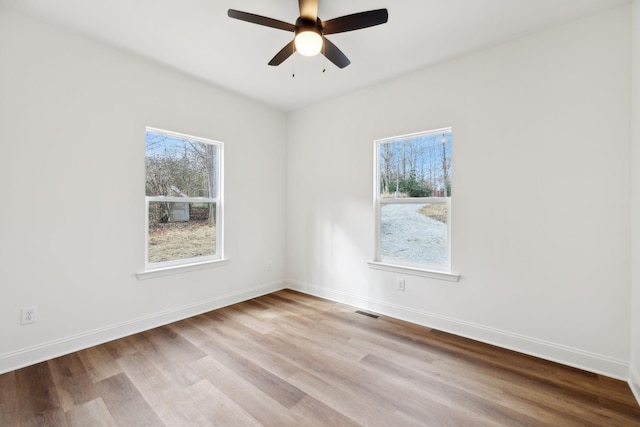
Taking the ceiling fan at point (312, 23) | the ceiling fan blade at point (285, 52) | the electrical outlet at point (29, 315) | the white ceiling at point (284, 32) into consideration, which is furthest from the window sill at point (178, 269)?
the ceiling fan at point (312, 23)

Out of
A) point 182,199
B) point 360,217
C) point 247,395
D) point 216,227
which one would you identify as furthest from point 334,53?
point 247,395

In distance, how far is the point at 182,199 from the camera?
314cm

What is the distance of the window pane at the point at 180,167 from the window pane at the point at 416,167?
2079 millimetres

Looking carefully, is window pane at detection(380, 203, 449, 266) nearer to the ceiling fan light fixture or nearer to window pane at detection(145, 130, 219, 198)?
the ceiling fan light fixture

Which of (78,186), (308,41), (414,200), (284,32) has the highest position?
(284,32)

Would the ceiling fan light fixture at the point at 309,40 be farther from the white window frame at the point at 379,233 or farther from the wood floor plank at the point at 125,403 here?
the wood floor plank at the point at 125,403

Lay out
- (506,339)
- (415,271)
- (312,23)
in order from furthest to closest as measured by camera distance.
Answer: (415,271), (506,339), (312,23)

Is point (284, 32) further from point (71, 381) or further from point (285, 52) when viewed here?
point (71, 381)

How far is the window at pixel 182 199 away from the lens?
2.92 meters

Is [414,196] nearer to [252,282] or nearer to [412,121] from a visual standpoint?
[412,121]

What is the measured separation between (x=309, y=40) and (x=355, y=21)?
1.05ft

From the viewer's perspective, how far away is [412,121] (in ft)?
9.90

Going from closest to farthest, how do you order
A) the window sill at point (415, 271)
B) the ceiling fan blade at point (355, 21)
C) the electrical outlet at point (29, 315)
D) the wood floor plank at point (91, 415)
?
the wood floor plank at point (91, 415), the ceiling fan blade at point (355, 21), the electrical outlet at point (29, 315), the window sill at point (415, 271)

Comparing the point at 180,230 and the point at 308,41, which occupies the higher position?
the point at 308,41
